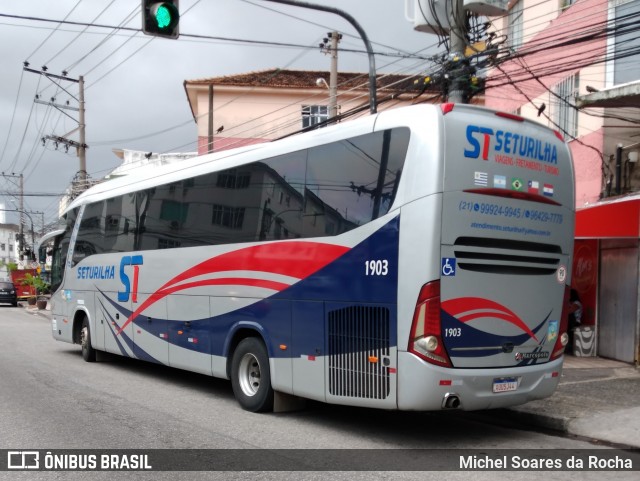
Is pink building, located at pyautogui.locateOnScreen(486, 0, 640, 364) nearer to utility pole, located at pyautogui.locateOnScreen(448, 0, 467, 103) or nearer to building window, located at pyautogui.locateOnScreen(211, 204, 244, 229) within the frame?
utility pole, located at pyautogui.locateOnScreen(448, 0, 467, 103)

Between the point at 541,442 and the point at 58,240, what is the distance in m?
12.6

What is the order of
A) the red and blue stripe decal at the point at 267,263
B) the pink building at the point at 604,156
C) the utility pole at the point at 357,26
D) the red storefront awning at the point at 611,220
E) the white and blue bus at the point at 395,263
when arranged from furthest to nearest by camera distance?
1. the pink building at the point at 604,156
2. the red storefront awning at the point at 611,220
3. the utility pole at the point at 357,26
4. the red and blue stripe decal at the point at 267,263
5. the white and blue bus at the point at 395,263

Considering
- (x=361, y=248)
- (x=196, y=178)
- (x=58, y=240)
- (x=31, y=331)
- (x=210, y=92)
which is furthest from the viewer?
(x=210, y=92)

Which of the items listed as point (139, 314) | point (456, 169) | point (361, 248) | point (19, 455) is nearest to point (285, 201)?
point (361, 248)

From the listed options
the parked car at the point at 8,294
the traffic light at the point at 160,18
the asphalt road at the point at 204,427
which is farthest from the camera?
the parked car at the point at 8,294

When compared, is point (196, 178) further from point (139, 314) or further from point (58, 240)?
point (58, 240)

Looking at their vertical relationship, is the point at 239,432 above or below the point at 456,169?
below

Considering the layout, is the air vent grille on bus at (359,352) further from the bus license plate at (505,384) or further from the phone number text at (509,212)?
the phone number text at (509,212)

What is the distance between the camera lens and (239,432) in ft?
25.0

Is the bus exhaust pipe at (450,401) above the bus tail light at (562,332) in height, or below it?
below

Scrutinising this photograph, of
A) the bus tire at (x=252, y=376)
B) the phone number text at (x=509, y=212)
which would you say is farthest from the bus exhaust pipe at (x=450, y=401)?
the bus tire at (x=252, y=376)

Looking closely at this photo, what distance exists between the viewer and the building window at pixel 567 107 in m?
17.2

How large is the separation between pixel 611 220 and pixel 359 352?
728cm

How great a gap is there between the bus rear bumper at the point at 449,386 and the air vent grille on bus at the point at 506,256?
1087mm
